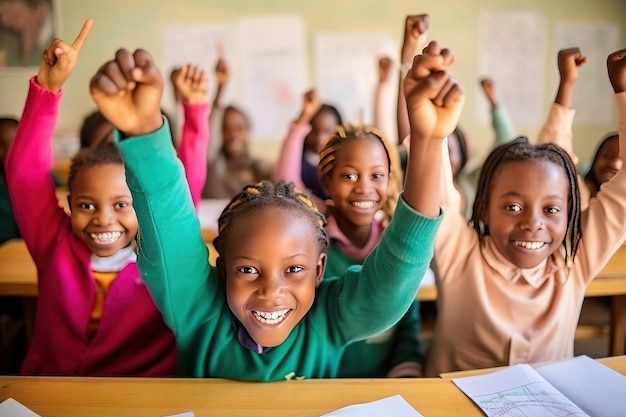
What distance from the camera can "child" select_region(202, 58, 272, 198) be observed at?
11.3 ft

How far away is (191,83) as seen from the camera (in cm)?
161

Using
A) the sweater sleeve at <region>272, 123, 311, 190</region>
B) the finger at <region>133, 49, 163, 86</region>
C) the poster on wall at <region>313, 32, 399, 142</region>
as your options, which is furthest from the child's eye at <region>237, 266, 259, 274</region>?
the poster on wall at <region>313, 32, 399, 142</region>

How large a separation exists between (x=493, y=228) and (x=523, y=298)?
0.62ft

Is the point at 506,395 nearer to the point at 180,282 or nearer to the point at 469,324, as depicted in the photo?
the point at 469,324

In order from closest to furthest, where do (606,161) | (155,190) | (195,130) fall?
(155,190)
(195,130)
(606,161)

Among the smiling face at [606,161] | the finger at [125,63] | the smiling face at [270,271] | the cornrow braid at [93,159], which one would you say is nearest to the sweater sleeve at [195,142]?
the cornrow braid at [93,159]

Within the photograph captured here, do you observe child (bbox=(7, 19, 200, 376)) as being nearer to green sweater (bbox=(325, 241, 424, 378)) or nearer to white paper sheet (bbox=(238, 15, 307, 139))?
green sweater (bbox=(325, 241, 424, 378))

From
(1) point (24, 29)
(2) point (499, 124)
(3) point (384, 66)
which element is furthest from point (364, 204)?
(1) point (24, 29)

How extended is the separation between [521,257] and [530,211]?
0.11 metres

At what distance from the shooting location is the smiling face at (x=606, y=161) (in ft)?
6.02

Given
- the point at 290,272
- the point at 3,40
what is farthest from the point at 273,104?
the point at 290,272

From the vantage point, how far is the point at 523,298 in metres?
1.36

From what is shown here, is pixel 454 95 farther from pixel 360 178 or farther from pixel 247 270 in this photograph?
pixel 360 178

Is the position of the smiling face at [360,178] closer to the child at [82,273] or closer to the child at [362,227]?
the child at [362,227]
